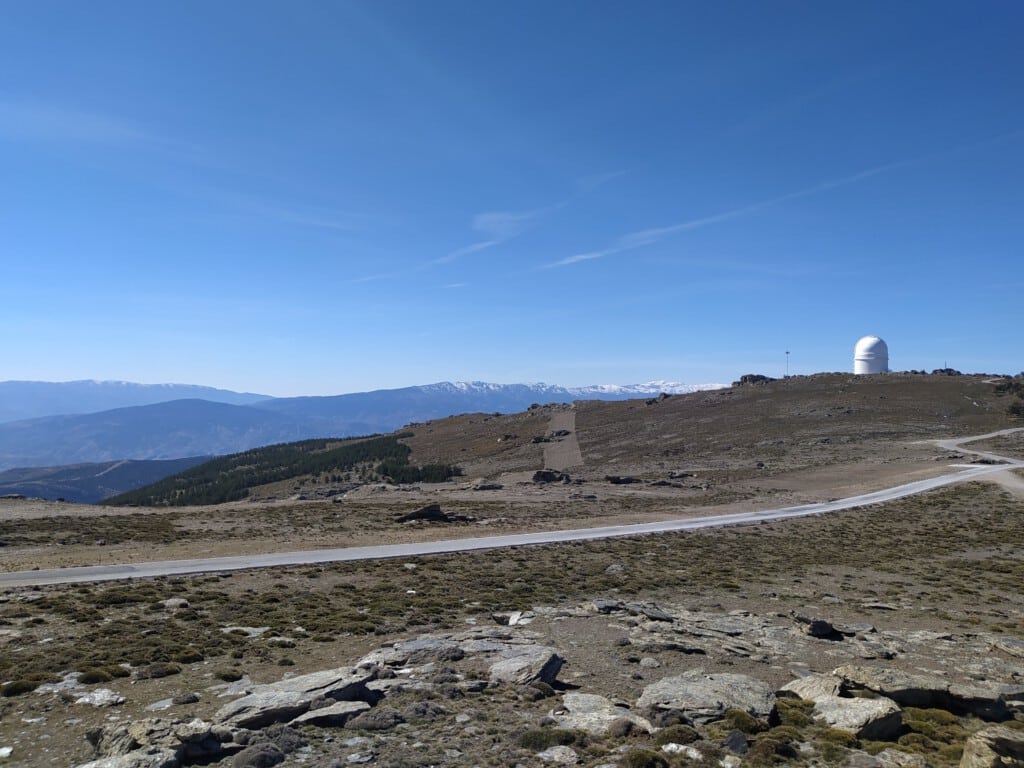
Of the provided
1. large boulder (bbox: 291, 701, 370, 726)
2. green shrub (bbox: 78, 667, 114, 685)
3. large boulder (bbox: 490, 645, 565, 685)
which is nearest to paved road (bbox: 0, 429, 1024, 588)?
green shrub (bbox: 78, 667, 114, 685)

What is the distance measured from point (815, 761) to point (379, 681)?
8801mm

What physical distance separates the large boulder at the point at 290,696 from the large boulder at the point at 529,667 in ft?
9.76

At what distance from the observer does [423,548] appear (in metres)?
34.2

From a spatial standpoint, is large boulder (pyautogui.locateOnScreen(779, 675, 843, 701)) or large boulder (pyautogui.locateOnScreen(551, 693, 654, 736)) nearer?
large boulder (pyautogui.locateOnScreen(551, 693, 654, 736))

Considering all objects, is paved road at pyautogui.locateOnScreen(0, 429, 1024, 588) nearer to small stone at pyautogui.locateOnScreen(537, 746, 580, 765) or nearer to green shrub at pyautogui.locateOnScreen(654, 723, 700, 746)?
small stone at pyautogui.locateOnScreen(537, 746, 580, 765)

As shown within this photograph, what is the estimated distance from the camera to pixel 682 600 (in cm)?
2422

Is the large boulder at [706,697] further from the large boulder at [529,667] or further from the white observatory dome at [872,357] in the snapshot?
the white observatory dome at [872,357]

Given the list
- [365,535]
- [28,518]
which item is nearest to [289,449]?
[28,518]

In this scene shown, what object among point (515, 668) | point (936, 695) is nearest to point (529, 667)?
point (515, 668)

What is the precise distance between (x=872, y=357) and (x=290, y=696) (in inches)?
6959

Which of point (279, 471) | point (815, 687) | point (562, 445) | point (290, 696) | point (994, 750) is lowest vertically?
point (279, 471)

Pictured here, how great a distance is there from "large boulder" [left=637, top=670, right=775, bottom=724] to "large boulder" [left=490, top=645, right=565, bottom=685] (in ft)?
7.26

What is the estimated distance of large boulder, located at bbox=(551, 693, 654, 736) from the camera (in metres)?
11.6

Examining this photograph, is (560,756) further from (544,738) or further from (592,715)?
(592,715)
